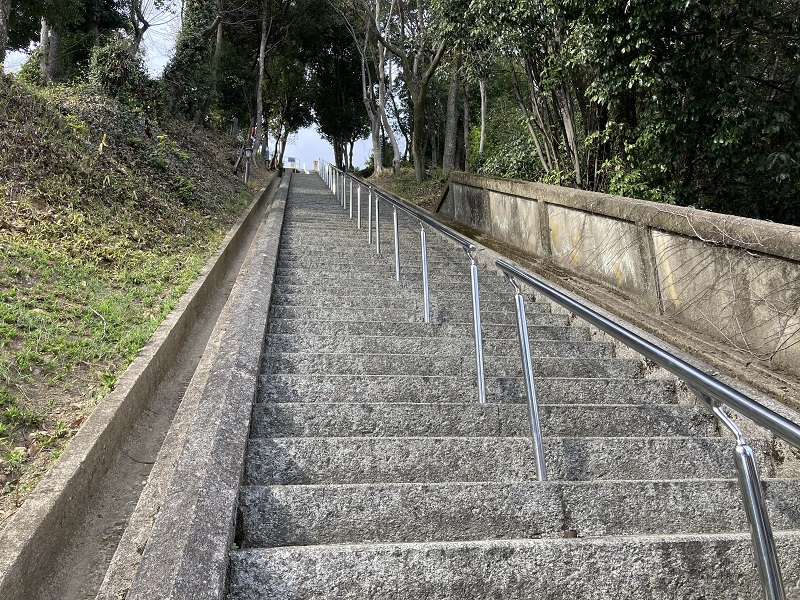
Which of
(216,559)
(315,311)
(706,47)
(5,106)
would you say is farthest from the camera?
(5,106)

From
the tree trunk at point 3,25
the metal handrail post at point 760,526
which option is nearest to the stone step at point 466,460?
the metal handrail post at point 760,526

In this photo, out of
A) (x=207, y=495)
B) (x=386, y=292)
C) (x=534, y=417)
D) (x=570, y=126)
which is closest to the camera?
(x=207, y=495)

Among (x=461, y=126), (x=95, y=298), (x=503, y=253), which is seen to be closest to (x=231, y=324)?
(x=95, y=298)

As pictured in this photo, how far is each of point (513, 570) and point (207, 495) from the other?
1.08 meters

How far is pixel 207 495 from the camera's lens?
2.24 metres

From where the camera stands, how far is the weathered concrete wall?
12.6ft

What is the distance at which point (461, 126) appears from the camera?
32.8 meters

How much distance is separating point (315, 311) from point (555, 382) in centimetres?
221

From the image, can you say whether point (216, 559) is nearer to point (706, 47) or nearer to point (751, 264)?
point (751, 264)

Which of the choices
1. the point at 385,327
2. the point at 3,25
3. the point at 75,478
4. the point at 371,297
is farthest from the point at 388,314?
the point at 3,25

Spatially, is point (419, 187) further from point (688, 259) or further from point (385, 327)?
point (688, 259)

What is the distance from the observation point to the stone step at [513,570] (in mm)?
1945

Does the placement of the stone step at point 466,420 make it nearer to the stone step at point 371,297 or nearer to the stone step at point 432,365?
the stone step at point 432,365

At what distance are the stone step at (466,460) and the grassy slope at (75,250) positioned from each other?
1.31 meters
